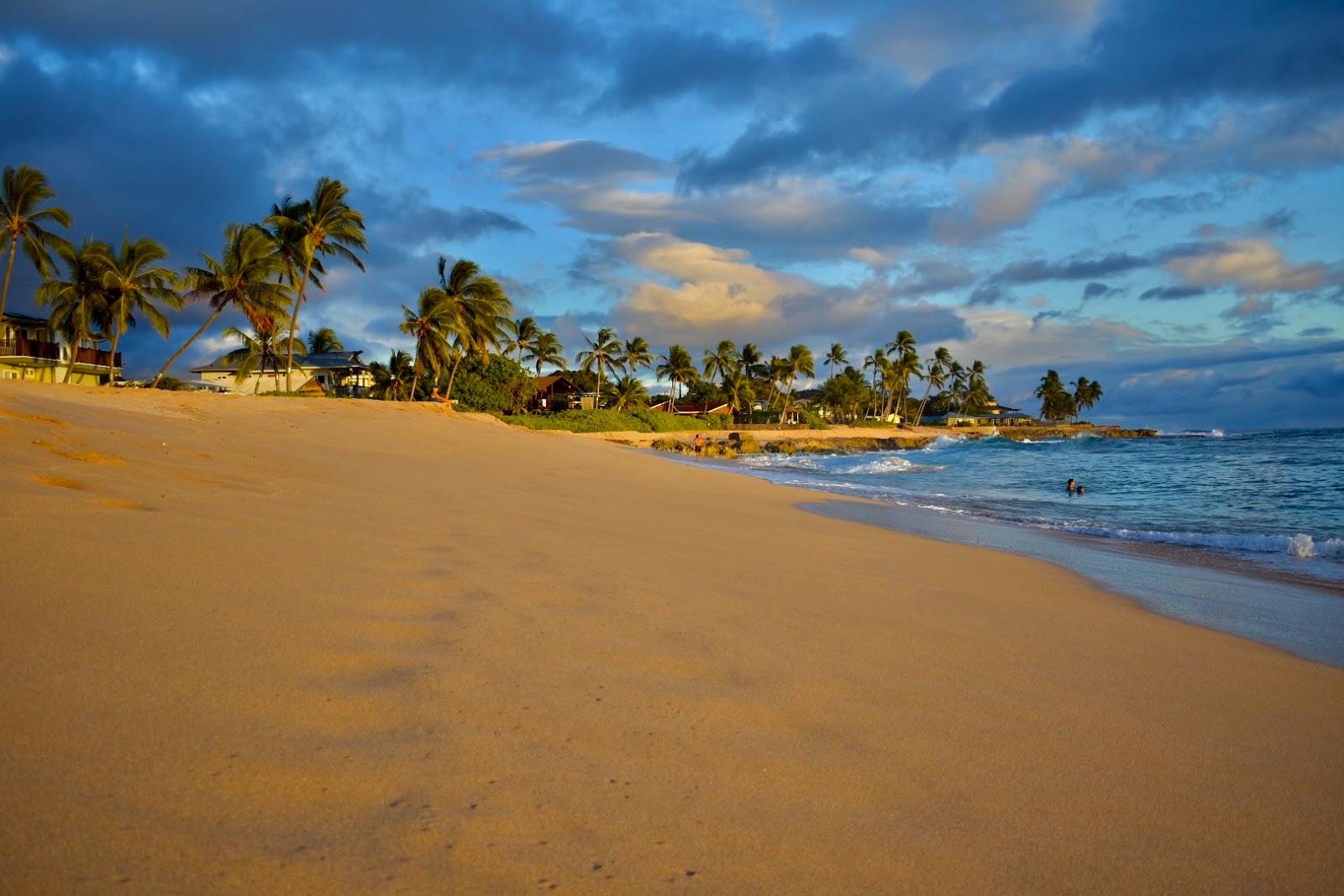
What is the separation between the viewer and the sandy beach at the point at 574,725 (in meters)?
1.92

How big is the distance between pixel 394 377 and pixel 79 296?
61.1 ft

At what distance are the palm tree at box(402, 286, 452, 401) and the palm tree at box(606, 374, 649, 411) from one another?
110 ft

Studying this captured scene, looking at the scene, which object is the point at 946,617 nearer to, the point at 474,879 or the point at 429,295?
the point at 474,879

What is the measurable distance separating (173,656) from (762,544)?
18.5 ft

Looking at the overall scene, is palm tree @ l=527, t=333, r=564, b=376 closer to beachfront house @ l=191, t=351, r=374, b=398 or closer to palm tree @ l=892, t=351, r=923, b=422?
beachfront house @ l=191, t=351, r=374, b=398

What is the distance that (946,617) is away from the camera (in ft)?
16.7

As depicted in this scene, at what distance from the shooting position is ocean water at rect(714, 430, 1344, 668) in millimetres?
6531

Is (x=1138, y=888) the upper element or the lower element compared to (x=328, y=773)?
lower

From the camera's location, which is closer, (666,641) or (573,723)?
(573,723)

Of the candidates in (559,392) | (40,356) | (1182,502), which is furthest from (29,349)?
(559,392)

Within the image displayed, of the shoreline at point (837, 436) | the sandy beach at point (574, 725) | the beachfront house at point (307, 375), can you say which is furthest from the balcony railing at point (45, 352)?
the sandy beach at point (574, 725)

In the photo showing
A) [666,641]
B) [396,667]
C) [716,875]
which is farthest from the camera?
[666,641]

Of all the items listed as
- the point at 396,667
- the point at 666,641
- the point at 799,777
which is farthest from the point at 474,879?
the point at 666,641

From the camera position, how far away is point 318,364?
5188 cm
